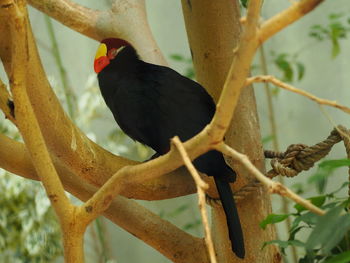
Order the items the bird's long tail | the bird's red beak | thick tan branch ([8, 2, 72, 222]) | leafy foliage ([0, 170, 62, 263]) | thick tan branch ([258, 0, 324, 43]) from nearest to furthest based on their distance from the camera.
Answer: thick tan branch ([258, 0, 324, 43])
thick tan branch ([8, 2, 72, 222])
the bird's long tail
the bird's red beak
leafy foliage ([0, 170, 62, 263])

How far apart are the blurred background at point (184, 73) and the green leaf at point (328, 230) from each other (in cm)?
105

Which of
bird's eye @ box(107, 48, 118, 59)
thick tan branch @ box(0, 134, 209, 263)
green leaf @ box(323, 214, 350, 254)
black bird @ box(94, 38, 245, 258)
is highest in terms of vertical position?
bird's eye @ box(107, 48, 118, 59)

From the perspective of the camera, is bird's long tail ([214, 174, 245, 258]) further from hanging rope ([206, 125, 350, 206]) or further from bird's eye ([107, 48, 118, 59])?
bird's eye ([107, 48, 118, 59])

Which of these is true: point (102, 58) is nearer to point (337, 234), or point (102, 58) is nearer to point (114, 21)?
point (114, 21)

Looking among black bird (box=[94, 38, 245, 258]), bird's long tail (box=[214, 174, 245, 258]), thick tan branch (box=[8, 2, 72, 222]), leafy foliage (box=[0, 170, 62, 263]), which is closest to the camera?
thick tan branch (box=[8, 2, 72, 222])

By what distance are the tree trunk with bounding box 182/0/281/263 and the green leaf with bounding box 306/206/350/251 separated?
18.8 inches

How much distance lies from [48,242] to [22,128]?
1.30 metres

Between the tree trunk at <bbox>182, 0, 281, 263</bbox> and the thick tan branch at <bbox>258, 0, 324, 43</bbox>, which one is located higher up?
the thick tan branch at <bbox>258, 0, 324, 43</bbox>

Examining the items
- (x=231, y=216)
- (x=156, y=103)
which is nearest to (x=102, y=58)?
(x=156, y=103)

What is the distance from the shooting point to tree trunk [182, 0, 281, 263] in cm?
97

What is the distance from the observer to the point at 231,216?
894 mm

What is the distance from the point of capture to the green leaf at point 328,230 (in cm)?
48

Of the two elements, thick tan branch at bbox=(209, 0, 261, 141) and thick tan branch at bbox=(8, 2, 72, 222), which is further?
thick tan branch at bbox=(8, 2, 72, 222)

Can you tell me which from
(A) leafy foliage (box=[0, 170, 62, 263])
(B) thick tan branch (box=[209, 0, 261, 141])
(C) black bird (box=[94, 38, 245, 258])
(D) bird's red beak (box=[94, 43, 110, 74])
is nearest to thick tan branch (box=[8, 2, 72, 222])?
(B) thick tan branch (box=[209, 0, 261, 141])
